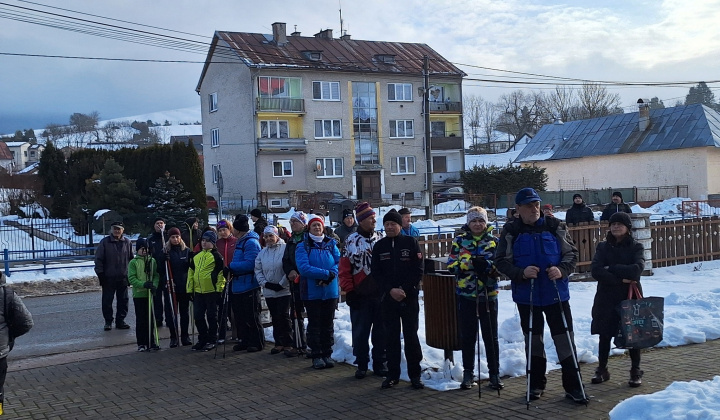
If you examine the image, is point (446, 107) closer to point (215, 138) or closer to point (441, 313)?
point (215, 138)

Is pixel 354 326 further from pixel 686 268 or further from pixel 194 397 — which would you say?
pixel 686 268

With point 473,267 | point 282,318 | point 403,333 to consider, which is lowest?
point 282,318

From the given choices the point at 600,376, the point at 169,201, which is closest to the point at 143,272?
the point at 600,376

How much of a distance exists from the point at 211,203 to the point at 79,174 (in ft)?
41.9

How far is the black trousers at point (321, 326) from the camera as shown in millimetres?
9008

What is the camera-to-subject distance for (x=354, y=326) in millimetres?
8625

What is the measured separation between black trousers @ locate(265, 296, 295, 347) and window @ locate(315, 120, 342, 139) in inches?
1719

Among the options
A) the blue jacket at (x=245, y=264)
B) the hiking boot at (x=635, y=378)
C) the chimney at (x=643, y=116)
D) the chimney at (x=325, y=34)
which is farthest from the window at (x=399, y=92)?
the hiking boot at (x=635, y=378)

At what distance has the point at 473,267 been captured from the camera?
24.5ft

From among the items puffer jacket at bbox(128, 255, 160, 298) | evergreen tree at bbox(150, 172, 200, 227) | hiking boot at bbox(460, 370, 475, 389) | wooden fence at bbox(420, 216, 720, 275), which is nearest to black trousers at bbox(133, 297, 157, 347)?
puffer jacket at bbox(128, 255, 160, 298)

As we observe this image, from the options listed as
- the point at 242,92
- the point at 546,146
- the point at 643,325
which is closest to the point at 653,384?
the point at 643,325

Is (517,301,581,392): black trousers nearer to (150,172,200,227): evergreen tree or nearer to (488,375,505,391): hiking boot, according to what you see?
(488,375,505,391): hiking boot

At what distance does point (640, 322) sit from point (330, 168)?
154 ft

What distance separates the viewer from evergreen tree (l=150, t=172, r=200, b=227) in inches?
1198
